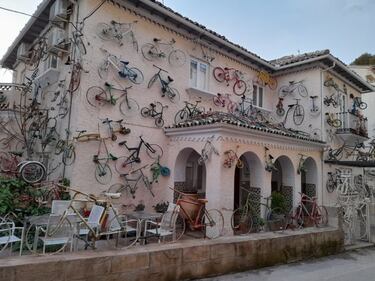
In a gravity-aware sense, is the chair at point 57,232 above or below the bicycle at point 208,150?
below

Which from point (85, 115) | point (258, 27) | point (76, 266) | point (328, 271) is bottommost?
point (328, 271)

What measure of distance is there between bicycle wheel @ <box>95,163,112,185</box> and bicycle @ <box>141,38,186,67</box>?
410 cm

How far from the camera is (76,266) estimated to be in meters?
4.79

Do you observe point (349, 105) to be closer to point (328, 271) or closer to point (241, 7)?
point (241, 7)

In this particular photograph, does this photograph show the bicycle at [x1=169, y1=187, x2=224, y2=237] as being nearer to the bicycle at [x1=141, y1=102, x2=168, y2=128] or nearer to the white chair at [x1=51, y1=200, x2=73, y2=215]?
the bicycle at [x1=141, y1=102, x2=168, y2=128]

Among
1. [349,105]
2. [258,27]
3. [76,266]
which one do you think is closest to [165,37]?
[258,27]

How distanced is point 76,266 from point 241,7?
11180 millimetres

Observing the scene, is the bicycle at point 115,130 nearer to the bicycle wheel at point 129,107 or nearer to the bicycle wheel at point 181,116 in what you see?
the bicycle wheel at point 129,107

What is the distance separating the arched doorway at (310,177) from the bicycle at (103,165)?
877cm

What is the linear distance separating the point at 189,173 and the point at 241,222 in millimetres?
3146

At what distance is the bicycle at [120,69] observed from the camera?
9344 millimetres

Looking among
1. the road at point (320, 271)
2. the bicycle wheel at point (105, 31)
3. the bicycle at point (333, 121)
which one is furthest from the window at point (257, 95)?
the road at point (320, 271)

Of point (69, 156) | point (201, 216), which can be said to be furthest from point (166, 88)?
point (201, 216)

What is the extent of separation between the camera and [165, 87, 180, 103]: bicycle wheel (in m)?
11.0
